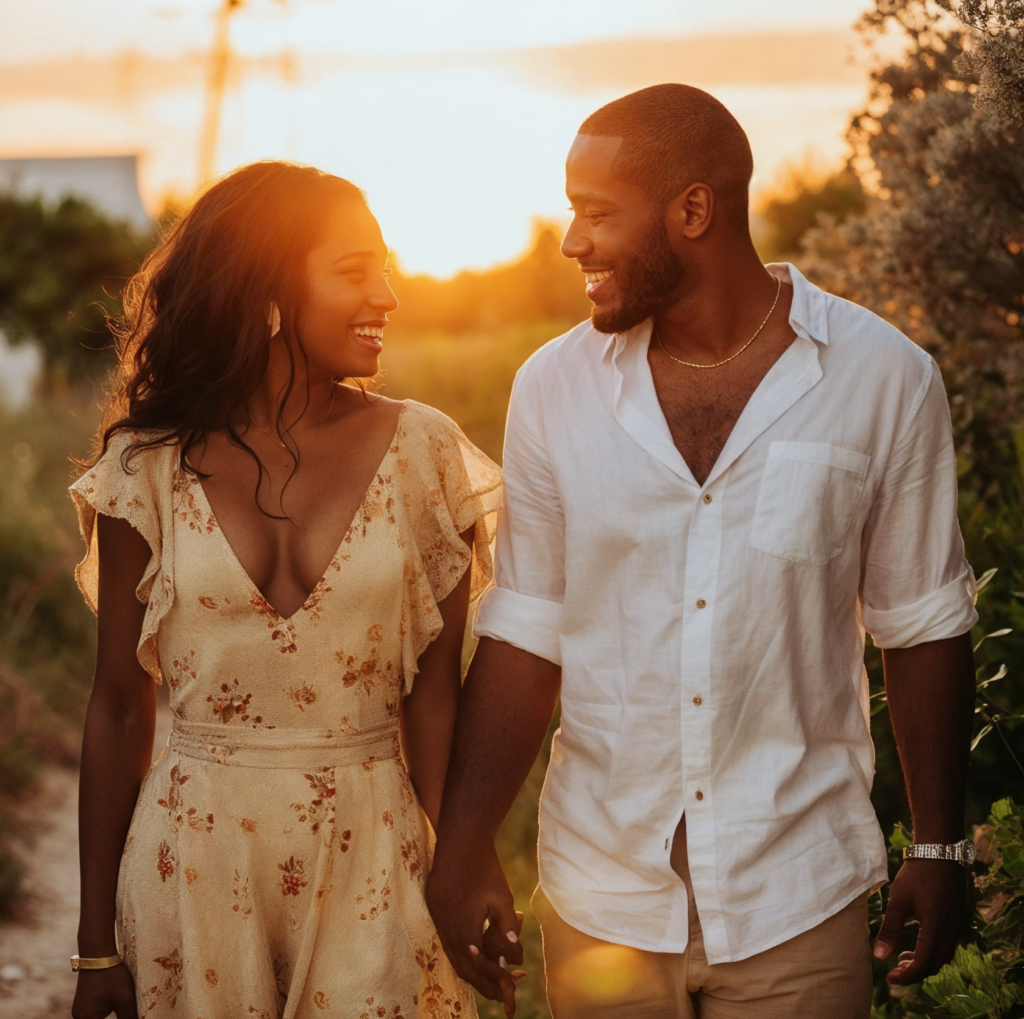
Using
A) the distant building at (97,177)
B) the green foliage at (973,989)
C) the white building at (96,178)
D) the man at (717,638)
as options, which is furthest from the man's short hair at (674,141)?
the distant building at (97,177)

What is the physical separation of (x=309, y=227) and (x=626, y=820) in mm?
1418

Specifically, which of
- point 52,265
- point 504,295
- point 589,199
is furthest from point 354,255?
point 504,295

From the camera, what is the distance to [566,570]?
2771mm

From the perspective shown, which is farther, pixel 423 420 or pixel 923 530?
pixel 423 420

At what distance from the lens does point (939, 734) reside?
2.66 metres

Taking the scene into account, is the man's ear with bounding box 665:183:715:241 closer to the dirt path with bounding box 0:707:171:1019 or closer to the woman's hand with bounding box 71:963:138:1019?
the woman's hand with bounding box 71:963:138:1019

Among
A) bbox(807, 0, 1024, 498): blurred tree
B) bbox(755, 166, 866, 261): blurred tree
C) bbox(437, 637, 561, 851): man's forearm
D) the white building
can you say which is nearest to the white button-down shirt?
bbox(437, 637, 561, 851): man's forearm

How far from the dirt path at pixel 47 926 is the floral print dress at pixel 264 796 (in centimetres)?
300

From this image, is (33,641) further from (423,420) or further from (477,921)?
(477,921)

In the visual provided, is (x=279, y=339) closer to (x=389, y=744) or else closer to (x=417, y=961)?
(x=389, y=744)

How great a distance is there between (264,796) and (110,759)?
0.35m

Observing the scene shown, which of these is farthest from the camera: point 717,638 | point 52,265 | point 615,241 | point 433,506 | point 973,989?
point 52,265

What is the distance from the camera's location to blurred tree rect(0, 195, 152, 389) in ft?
71.0

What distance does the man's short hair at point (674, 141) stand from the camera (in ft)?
8.82
